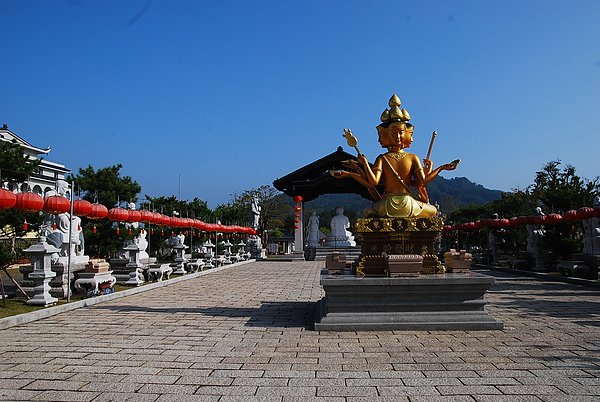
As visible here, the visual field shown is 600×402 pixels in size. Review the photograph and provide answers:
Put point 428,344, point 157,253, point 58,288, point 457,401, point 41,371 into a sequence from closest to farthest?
point 457,401
point 41,371
point 428,344
point 58,288
point 157,253

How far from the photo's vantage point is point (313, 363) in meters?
6.09

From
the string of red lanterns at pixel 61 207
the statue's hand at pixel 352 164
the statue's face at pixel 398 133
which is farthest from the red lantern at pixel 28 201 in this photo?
the statue's face at pixel 398 133

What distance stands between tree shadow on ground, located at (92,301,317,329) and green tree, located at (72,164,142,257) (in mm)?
13347

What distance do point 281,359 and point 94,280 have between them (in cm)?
800

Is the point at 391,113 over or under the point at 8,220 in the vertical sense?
over

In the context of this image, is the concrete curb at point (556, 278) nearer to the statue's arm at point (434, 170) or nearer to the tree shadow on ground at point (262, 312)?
the statue's arm at point (434, 170)

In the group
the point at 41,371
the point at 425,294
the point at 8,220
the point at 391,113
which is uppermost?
the point at 391,113

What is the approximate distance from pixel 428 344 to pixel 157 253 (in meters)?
30.4

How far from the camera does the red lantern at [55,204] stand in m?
11.2

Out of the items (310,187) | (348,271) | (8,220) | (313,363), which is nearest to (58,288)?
(348,271)

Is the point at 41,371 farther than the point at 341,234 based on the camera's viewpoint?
No

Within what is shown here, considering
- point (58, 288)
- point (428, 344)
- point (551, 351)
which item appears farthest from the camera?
point (58, 288)

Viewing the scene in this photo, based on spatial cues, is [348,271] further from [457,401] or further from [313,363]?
[457,401]

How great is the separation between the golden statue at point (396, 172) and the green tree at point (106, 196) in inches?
632
